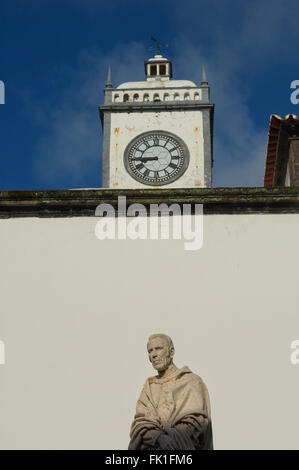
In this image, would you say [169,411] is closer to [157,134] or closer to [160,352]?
[160,352]

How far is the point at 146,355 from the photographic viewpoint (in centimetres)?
865

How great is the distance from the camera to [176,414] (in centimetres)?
625

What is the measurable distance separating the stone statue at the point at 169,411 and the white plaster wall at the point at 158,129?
933 inches

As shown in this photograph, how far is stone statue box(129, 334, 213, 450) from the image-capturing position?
610cm

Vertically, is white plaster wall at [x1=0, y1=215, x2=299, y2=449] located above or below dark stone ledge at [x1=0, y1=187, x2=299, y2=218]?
below

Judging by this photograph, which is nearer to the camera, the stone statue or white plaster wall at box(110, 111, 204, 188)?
the stone statue

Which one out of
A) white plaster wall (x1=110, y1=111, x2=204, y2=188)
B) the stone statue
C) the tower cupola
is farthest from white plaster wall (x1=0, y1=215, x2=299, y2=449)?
the tower cupola

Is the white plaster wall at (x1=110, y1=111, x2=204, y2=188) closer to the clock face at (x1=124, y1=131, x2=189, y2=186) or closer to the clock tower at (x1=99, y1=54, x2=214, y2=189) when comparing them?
the clock tower at (x1=99, y1=54, x2=214, y2=189)

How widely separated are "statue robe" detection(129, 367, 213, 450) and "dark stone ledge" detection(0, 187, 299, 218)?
11.3 ft

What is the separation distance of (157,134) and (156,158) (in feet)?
3.78

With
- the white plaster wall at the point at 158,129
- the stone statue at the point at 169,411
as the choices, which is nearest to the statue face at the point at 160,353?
the stone statue at the point at 169,411

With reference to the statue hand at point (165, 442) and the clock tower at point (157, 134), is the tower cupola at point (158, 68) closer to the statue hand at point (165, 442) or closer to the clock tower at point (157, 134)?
the clock tower at point (157, 134)

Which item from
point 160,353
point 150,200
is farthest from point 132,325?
point 160,353
